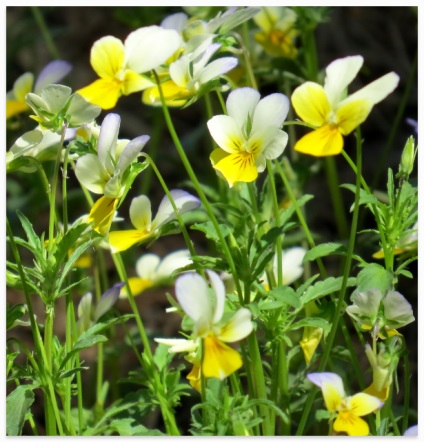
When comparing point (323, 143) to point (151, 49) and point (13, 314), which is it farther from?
point (13, 314)

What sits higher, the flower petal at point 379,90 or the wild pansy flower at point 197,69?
the wild pansy flower at point 197,69

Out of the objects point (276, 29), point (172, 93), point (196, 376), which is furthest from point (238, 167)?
point (276, 29)

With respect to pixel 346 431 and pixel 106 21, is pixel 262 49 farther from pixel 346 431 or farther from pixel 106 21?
pixel 106 21

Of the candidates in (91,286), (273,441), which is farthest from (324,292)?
(91,286)

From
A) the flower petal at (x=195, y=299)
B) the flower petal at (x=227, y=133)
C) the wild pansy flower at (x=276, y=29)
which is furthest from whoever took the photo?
the wild pansy flower at (x=276, y=29)

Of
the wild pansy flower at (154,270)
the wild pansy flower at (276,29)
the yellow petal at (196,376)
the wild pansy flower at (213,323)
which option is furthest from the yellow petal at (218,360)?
the wild pansy flower at (276,29)

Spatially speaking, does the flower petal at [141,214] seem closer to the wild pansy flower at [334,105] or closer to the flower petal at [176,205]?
the flower petal at [176,205]
